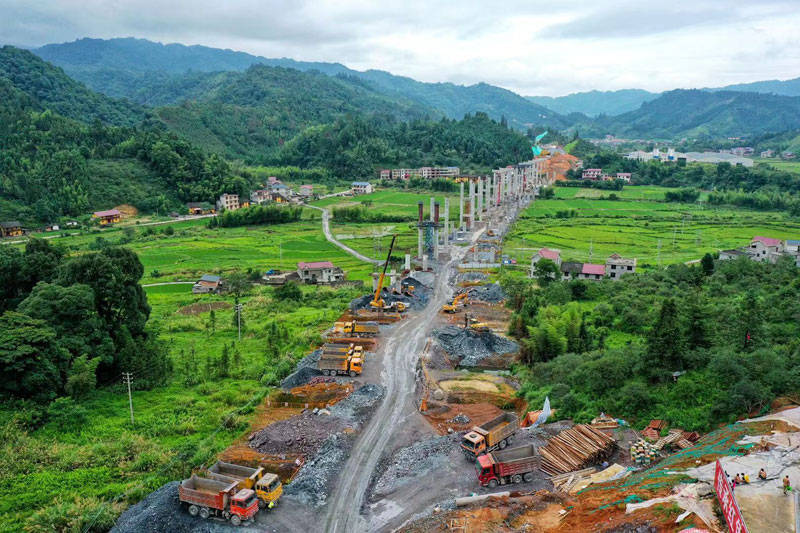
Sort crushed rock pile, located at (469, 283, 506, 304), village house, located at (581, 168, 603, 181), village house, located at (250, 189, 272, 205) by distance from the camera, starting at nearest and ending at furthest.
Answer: crushed rock pile, located at (469, 283, 506, 304) → village house, located at (250, 189, 272, 205) → village house, located at (581, 168, 603, 181)

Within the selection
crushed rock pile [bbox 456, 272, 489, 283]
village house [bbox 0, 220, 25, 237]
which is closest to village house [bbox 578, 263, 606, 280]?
crushed rock pile [bbox 456, 272, 489, 283]

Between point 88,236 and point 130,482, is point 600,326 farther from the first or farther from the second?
point 88,236

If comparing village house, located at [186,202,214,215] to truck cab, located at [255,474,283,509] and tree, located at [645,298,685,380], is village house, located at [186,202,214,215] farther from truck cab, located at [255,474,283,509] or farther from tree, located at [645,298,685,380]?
tree, located at [645,298,685,380]

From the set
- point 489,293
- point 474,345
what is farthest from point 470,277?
point 474,345

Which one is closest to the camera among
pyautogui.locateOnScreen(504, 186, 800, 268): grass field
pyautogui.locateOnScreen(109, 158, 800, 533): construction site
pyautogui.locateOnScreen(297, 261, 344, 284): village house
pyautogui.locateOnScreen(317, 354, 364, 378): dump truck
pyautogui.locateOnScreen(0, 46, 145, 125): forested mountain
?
pyautogui.locateOnScreen(109, 158, 800, 533): construction site

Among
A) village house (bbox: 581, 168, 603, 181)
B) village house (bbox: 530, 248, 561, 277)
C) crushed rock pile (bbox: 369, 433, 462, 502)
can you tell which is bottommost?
crushed rock pile (bbox: 369, 433, 462, 502)

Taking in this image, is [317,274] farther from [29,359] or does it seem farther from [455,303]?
[29,359]

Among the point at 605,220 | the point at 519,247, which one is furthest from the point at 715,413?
the point at 605,220
